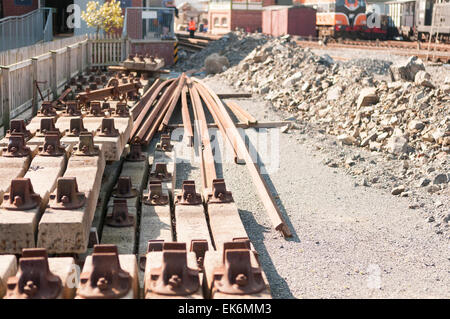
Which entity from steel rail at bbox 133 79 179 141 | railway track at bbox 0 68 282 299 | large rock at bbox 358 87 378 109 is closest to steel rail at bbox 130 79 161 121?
steel rail at bbox 133 79 179 141

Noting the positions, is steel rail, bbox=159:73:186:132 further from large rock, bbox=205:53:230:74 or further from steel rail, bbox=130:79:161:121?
large rock, bbox=205:53:230:74

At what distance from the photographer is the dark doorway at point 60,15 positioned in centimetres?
3266

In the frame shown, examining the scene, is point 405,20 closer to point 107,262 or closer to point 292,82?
point 292,82

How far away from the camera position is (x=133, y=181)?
6.62 meters

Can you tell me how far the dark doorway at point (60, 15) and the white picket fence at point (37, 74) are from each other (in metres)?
13.5

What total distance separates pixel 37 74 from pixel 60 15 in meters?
23.0

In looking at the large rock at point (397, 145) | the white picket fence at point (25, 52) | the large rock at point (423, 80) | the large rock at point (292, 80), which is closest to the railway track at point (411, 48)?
the large rock at point (292, 80)

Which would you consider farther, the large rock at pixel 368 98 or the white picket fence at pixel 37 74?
the large rock at pixel 368 98

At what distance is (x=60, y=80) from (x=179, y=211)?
10267mm

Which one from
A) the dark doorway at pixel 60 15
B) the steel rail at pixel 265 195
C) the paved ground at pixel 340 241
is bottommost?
the paved ground at pixel 340 241

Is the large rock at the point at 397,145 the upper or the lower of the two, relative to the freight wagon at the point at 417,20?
lower

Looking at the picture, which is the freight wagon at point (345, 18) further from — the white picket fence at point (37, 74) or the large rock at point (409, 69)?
the large rock at point (409, 69)

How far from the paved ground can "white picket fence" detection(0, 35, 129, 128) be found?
14.1ft
